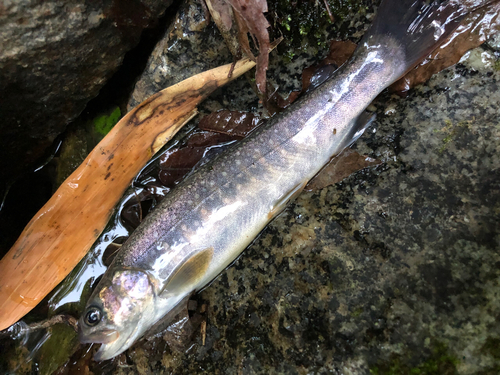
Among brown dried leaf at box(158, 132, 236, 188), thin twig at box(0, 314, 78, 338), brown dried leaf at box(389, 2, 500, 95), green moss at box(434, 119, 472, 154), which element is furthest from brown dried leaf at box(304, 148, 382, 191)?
thin twig at box(0, 314, 78, 338)

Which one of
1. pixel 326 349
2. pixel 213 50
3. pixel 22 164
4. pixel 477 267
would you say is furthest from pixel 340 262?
pixel 22 164

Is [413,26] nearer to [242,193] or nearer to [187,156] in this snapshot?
[242,193]

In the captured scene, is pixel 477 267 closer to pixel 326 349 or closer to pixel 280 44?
pixel 326 349

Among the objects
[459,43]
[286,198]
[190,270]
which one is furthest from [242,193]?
[459,43]

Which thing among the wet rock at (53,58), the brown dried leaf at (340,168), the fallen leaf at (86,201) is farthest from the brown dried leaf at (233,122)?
the wet rock at (53,58)

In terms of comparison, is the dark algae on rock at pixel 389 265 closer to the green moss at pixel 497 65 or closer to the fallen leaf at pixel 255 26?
the green moss at pixel 497 65

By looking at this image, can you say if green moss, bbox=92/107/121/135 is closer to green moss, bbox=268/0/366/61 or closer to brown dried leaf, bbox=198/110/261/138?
brown dried leaf, bbox=198/110/261/138
